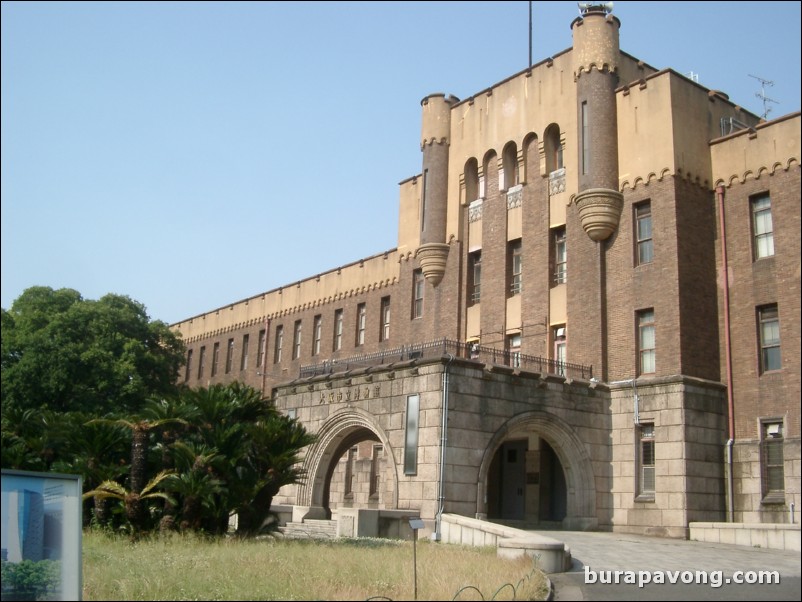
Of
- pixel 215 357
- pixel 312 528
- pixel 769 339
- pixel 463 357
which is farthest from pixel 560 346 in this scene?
pixel 215 357

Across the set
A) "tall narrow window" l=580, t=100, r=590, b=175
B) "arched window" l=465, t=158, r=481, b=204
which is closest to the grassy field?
"tall narrow window" l=580, t=100, r=590, b=175

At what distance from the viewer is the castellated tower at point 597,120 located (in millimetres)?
26859

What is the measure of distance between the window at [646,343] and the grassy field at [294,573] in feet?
32.6

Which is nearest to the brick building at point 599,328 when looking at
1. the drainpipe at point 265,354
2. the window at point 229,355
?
the drainpipe at point 265,354

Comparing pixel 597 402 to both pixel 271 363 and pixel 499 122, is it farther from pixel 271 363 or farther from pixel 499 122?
pixel 271 363

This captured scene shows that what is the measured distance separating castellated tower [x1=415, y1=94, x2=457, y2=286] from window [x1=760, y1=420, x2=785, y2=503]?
1281 cm

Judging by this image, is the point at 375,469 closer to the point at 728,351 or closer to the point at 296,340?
the point at 296,340

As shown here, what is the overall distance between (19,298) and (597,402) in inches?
1126

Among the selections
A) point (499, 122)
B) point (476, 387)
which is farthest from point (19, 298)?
point (476, 387)

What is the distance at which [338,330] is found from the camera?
4197 centimetres

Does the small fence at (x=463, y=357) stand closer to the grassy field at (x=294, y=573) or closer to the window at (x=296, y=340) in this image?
the grassy field at (x=294, y=573)

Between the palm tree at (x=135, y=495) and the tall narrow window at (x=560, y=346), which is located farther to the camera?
the tall narrow window at (x=560, y=346)

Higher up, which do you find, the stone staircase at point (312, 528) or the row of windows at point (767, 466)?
the row of windows at point (767, 466)

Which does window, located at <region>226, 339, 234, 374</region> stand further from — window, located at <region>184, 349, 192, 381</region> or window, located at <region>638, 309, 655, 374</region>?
window, located at <region>638, 309, 655, 374</region>
